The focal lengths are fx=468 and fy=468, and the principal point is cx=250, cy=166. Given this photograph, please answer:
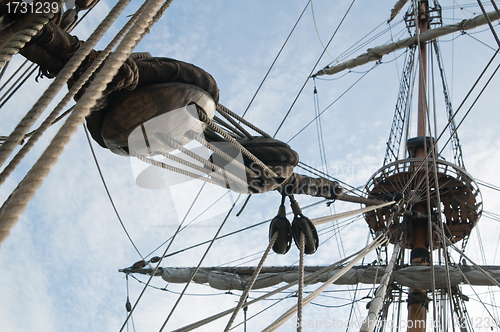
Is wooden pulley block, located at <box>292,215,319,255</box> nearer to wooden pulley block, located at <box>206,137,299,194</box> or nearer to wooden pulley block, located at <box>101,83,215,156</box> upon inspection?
wooden pulley block, located at <box>206,137,299,194</box>

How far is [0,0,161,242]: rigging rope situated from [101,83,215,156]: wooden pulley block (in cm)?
40

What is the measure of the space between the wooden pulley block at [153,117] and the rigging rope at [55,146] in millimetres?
404

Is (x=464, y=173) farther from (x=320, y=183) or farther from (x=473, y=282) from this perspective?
(x=320, y=183)

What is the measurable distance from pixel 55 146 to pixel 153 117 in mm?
704

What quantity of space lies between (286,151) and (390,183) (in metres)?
6.51

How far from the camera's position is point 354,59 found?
38.5 feet

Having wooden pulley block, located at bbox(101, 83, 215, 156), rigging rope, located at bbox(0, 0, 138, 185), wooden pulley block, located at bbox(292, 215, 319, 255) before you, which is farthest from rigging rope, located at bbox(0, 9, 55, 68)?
wooden pulley block, located at bbox(292, 215, 319, 255)

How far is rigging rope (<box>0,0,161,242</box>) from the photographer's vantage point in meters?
0.94

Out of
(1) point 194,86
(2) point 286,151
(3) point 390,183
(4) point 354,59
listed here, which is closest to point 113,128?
(1) point 194,86

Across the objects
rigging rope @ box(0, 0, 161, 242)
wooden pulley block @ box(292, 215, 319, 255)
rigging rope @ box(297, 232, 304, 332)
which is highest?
wooden pulley block @ box(292, 215, 319, 255)

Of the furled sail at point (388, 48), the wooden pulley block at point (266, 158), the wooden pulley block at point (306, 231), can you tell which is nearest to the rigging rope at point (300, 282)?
the wooden pulley block at point (306, 231)

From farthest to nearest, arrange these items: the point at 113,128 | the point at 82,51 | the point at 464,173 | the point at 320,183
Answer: the point at 464,173 → the point at 320,183 → the point at 113,128 → the point at 82,51

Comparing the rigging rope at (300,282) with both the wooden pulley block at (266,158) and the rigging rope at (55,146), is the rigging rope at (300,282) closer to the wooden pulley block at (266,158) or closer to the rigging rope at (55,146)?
the wooden pulley block at (266,158)

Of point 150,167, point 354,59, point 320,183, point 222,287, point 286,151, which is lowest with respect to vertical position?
point 150,167
